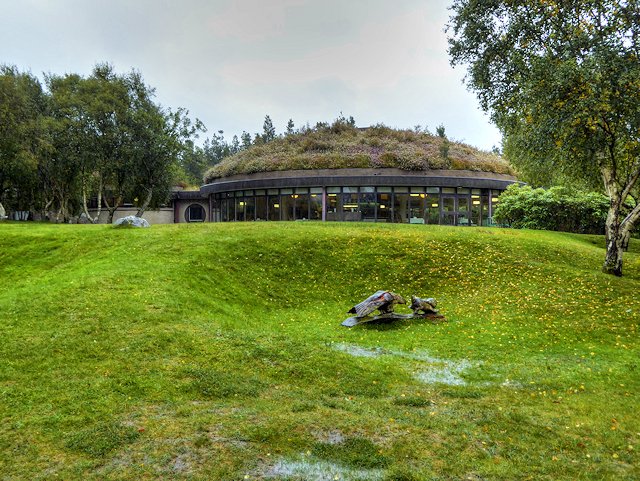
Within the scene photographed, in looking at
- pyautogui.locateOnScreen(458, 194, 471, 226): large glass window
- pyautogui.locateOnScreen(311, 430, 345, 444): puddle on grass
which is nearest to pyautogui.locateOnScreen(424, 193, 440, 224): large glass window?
pyautogui.locateOnScreen(458, 194, 471, 226): large glass window

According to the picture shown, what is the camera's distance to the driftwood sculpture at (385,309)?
13648mm

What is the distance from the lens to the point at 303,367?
9484mm

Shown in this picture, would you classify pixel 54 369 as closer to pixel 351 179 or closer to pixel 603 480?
pixel 603 480

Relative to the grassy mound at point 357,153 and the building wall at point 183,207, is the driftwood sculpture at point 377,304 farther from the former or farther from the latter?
the building wall at point 183,207

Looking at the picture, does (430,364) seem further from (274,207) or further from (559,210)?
(274,207)

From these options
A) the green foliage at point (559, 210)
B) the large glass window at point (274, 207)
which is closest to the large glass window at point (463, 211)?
the green foliage at point (559, 210)

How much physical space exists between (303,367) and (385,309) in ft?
17.3

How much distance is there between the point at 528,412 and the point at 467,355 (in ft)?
11.5

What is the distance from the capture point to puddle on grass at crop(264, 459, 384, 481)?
5312 millimetres

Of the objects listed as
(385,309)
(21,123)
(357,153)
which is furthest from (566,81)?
(21,123)

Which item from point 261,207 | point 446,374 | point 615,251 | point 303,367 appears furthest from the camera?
point 261,207

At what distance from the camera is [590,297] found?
1558cm

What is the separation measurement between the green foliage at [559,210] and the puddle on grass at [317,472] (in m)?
31.2

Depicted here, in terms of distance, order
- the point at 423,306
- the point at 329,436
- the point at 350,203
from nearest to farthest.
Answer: the point at 329,436
the point at 423,306
the point at 350,203
